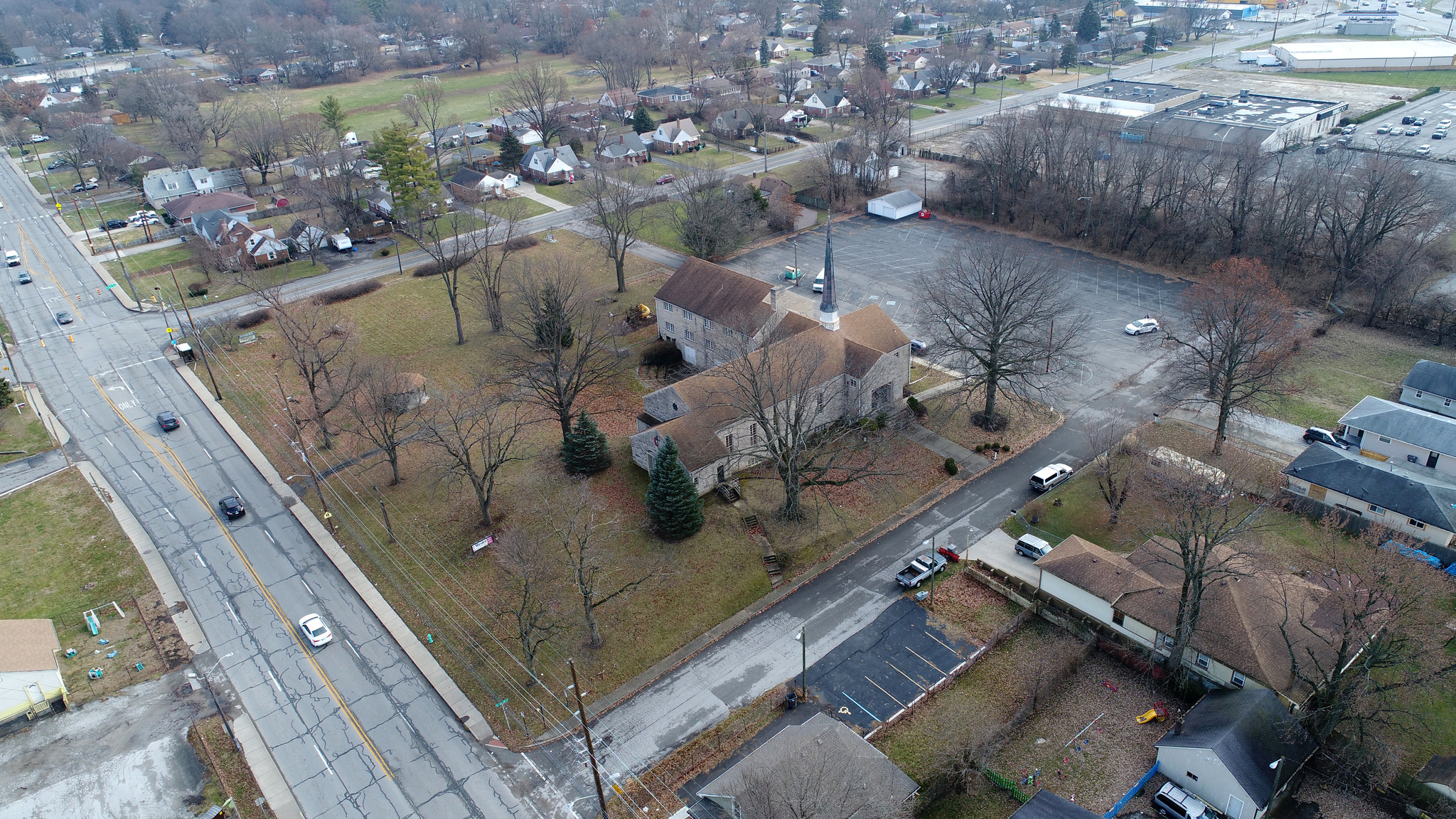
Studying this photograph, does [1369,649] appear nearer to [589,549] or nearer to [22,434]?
[589,549]

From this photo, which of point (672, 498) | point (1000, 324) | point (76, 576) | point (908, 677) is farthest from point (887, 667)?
point (76, 576)

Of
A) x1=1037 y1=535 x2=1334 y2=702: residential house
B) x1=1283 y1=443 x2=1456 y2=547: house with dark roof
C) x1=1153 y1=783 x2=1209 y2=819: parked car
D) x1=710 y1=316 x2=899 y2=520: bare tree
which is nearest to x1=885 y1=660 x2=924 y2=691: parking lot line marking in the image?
x1=1037 y1=535 x2=1334 y2=702: residential house

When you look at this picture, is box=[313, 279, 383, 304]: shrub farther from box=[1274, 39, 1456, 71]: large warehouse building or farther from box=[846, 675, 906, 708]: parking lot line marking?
box=[1274, 39, 1456, 71]: large warehouse building

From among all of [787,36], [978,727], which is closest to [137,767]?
[978,727]

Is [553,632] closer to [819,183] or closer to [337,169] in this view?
[819,183]

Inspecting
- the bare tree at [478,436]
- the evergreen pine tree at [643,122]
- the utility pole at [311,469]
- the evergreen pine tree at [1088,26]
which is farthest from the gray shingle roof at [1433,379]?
the evergreen pine tree at [1088,26]

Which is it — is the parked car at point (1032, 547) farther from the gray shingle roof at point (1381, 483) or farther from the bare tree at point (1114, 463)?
the gray shingle roof at point (1381, 483)

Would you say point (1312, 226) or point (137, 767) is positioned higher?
point (1312, 226)
